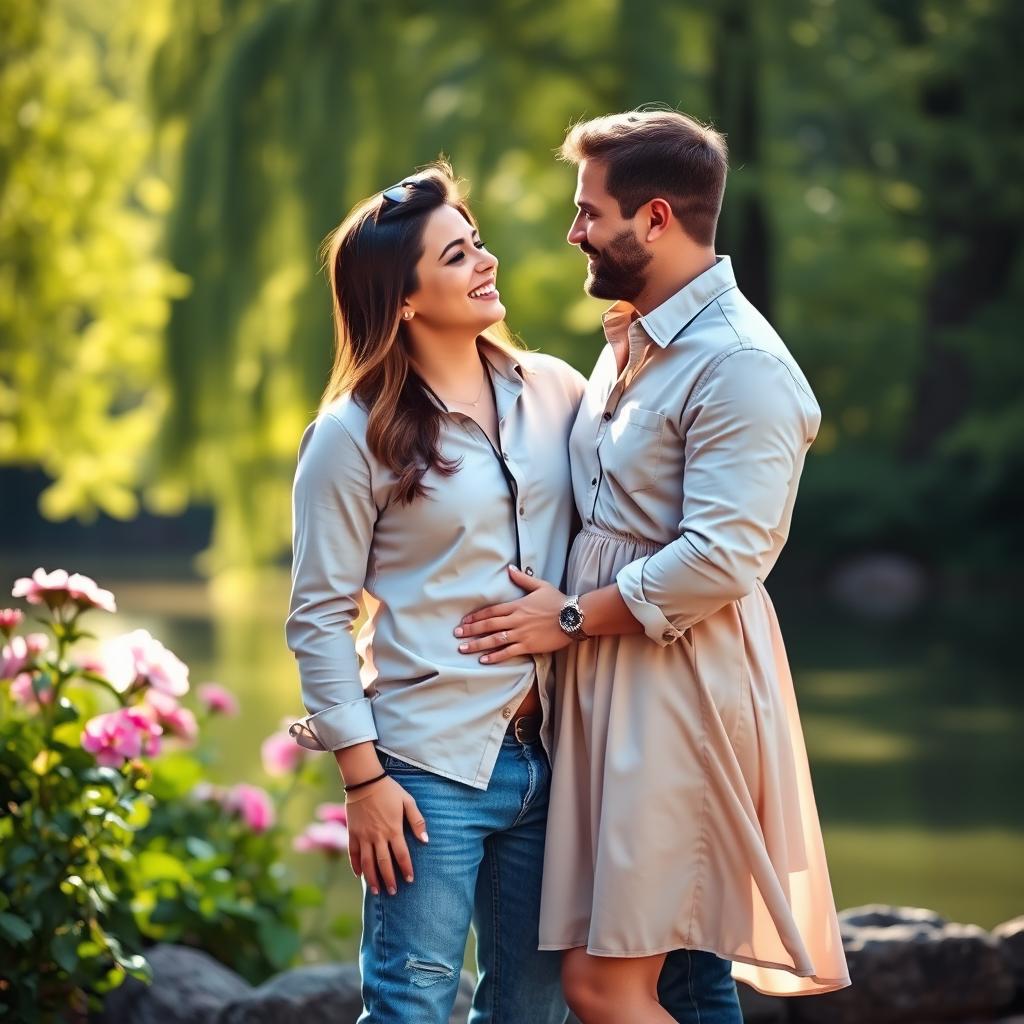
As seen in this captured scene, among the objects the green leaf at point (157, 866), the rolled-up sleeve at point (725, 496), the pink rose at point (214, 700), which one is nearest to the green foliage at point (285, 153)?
the pink rose at point (214, 700)

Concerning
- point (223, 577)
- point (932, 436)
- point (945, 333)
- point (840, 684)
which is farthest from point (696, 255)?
point (932, 436)

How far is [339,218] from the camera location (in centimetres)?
1077

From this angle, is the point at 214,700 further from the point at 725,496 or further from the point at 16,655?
the point at 725,496

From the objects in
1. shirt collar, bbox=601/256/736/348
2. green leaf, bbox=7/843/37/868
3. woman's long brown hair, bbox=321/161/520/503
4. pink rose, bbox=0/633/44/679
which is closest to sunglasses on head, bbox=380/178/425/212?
woman's long brown hair, bbox=321/161/520/503

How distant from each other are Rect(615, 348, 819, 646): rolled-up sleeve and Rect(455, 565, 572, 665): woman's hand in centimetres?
12

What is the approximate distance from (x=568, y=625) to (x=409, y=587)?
223 millimetres

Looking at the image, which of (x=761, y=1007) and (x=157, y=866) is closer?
(x=761, y=1007)

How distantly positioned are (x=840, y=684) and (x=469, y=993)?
25.1ft

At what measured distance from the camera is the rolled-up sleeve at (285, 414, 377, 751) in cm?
226

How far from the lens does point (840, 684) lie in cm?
1047

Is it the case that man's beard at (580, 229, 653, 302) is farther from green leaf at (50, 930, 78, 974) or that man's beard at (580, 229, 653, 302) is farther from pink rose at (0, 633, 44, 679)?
green leaf at (50, 930, 78, 974)

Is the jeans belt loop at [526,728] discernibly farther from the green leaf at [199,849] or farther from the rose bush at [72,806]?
the green leaf at [199,849]

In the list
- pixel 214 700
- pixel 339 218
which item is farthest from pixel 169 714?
pixel 339 218

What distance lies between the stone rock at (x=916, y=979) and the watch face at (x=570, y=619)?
1345 mm
